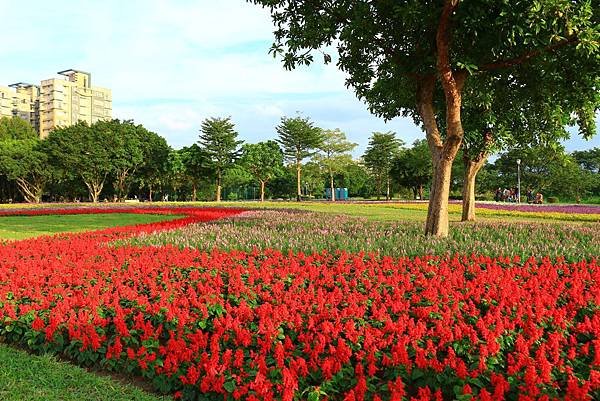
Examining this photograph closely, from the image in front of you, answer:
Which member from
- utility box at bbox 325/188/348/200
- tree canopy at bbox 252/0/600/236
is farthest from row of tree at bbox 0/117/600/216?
tree canopy at bbox 252/0/600/236

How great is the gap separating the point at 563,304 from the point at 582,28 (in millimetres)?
5345

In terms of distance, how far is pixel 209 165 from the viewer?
181 feet

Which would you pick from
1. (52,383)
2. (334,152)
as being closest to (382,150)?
(334,152)

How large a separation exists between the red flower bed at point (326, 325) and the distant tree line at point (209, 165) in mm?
43592

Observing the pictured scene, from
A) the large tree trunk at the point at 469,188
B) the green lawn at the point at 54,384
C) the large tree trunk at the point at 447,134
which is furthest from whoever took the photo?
the large tree trunk at the point at 469,188

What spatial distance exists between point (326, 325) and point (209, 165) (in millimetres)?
52506

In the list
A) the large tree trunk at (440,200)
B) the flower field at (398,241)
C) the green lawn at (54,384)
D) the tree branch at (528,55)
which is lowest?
the green lawn at (54,384)

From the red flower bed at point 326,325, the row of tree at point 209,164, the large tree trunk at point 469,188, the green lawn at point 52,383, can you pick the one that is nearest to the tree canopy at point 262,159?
the row of tree at point 209,164

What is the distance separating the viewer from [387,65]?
11.3 metres

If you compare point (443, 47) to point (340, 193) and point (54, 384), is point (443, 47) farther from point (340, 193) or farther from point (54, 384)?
point (340, 193)

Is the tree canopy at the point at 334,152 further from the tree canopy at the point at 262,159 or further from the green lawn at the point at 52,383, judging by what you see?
the green lawn at the point at 52,383

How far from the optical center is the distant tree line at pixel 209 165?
5056 cm

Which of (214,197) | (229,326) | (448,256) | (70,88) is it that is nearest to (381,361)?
(229,326)

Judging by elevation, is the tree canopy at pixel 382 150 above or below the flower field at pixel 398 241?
above
